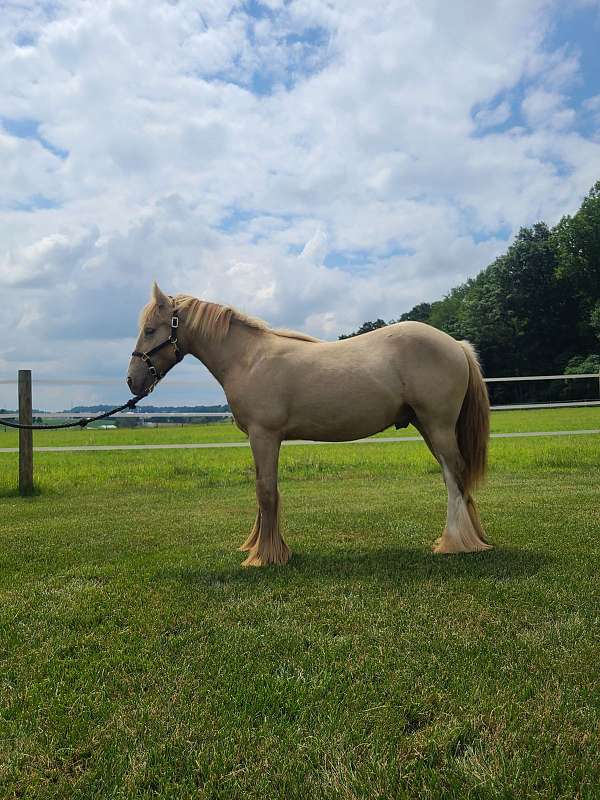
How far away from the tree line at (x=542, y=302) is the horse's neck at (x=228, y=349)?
49.6m

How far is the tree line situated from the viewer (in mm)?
51094

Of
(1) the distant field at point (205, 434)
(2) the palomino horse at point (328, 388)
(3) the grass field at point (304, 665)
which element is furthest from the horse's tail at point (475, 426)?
(1) the distant field at point (205, 434)

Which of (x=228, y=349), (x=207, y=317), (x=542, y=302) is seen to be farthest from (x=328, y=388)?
(x=542, y=302)

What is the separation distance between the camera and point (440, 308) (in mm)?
78188

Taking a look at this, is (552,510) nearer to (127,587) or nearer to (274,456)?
(274,456)

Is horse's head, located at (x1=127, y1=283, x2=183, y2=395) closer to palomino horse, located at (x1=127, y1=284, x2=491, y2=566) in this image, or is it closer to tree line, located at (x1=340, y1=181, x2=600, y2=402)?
palomino horse, located at (x1=127, y1=284, x2=491, y2=566)

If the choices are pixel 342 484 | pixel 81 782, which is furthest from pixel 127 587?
pixel 342 484

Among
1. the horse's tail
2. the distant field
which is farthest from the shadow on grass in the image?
the distant field

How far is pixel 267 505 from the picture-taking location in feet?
13.5

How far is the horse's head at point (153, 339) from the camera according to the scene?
4426mm

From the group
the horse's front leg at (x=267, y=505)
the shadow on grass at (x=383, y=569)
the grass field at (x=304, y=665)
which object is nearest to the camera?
the grass field at (x=304, y=665)

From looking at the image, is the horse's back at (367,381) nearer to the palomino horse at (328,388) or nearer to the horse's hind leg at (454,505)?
the palomino horse at (328,388)

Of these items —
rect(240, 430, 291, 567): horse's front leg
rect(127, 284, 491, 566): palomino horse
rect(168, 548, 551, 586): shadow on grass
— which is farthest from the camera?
rect(127, 284, 491, 566): palomino horse

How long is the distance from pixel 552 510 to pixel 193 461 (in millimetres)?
6437
